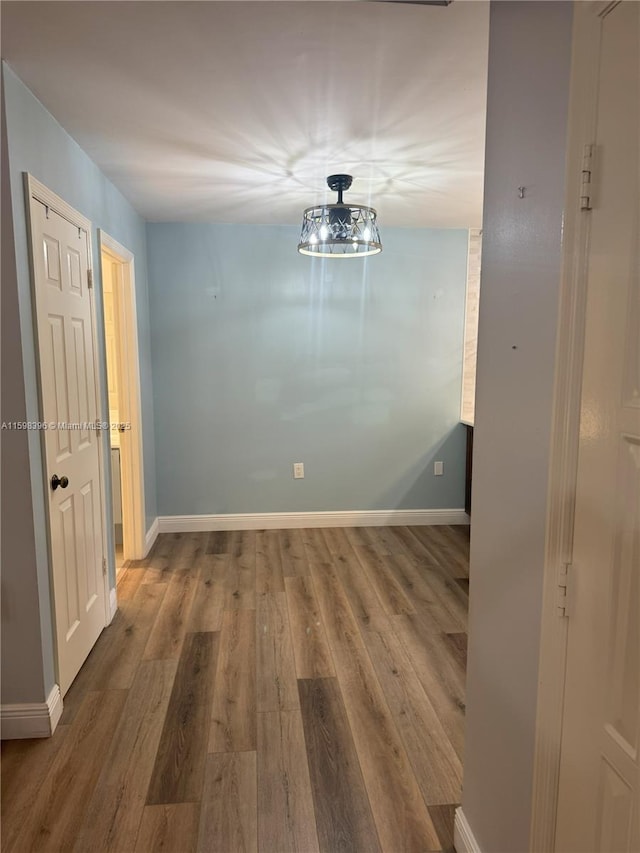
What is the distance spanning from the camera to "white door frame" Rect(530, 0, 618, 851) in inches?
38.0

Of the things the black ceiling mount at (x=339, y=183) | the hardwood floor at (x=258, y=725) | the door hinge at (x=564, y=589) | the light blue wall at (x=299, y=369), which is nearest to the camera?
the door hinge at (x=564, y=589)

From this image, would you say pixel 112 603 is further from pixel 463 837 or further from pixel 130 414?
pixel 463 837

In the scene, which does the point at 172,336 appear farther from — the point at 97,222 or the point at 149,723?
the point at 149,723

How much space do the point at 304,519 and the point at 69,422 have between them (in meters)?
2.45

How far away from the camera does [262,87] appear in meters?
1.93

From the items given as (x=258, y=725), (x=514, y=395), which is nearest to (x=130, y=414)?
(x=258, y=725)

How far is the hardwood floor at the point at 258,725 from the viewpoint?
5.47ft

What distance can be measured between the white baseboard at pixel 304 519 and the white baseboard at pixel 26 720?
90.9 inches

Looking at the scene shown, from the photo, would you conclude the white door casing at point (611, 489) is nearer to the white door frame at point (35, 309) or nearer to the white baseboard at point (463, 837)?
the white baseboard at point (463, 837)

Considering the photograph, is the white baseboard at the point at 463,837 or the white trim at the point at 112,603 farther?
the white trim at the point at 112,603

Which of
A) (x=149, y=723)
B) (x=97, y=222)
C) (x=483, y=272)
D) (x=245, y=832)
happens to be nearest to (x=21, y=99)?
(x=97, y=222)

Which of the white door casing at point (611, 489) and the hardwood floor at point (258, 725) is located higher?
the white door casing at point (611, 489)

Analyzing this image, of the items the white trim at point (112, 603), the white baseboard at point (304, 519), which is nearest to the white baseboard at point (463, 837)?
the white trim at point (112, 603)

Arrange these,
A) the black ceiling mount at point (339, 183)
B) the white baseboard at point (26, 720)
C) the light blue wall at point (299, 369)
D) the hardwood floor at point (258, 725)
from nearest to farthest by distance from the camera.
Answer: the hardwood floor at point (258, 725)
the white baseboard at point (26, 720)
the black ceiling mount at point (339, 183)
the light blue wall at point (299, 369)
